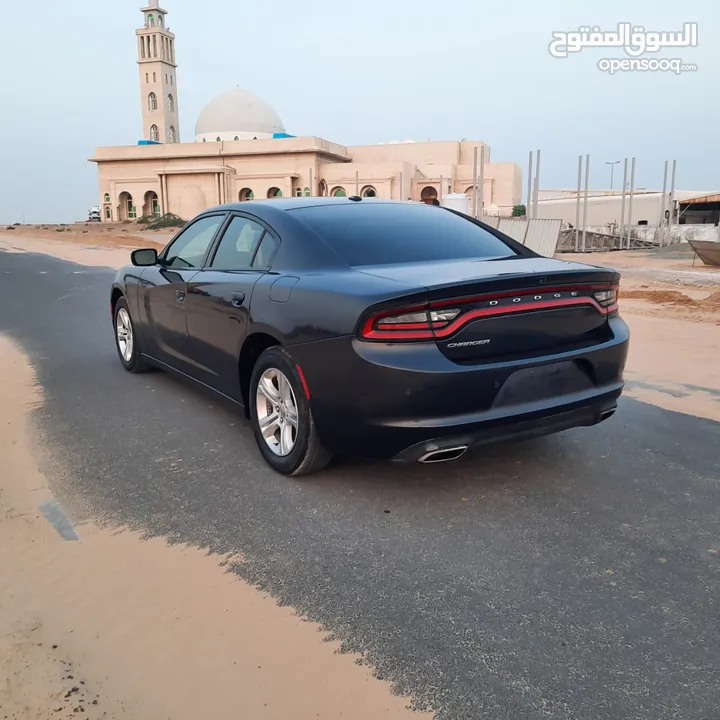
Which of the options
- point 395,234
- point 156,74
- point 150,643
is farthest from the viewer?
point 156,74

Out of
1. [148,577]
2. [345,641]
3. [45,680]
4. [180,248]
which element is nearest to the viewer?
[45,680]

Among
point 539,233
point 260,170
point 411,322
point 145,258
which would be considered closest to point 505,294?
point 411,322

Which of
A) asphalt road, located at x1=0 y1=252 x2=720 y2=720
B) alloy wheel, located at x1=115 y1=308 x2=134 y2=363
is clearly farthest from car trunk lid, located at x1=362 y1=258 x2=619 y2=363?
alloy wheel, located at x1=115 y1=308 x2=134 y2=363

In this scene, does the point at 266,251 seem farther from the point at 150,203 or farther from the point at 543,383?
the point at 150,203

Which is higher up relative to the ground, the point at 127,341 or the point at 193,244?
the point at 193,244

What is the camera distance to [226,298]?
421 centimetres

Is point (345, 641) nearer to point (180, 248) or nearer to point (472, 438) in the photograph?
point (472, 438)

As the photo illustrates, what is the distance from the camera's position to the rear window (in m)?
3.86

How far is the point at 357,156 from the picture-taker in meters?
70.9

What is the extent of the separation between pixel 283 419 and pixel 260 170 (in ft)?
213

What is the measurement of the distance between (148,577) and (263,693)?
0.90m

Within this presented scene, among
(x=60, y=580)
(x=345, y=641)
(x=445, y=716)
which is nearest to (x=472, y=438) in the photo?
(x=345, y=641)

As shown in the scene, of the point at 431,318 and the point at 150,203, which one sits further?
the point at 150,203

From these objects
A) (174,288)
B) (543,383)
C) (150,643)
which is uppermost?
(174,288)
